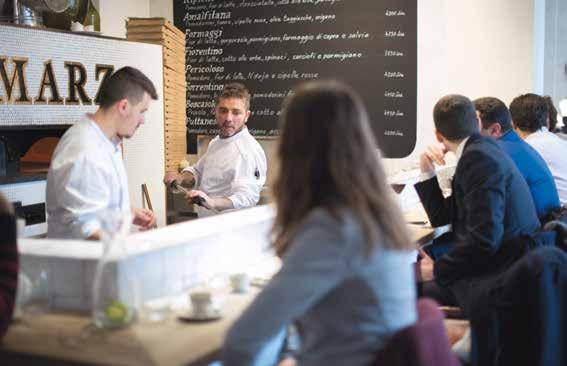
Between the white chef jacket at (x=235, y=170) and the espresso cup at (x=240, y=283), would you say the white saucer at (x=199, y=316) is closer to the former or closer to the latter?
the espresso cup at (x=240, y=283)

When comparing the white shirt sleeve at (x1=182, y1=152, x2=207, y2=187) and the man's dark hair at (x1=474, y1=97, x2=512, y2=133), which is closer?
the man's dark hair at (x1=474, y1=97, x2=512, y2=133)

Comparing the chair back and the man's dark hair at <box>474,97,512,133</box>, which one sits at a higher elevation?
the man's dark hair at <box>474,97,512,133</box>

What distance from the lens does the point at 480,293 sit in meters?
3.01

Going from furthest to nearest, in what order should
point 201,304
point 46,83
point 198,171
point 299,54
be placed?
point 299,54, point 198,171, point 46,83, point 201,304

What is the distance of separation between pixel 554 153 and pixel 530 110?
0.30 meters

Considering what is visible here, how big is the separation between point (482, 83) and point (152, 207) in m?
2.33

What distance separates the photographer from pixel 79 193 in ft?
9.23

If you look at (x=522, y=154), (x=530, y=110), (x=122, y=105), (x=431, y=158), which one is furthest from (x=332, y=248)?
(x=530, y=110)

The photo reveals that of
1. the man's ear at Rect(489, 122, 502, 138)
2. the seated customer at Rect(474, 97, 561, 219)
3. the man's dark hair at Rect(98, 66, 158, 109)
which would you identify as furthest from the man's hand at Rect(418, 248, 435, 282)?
the man's dark hair at Rect(98, 66, 158, 109)

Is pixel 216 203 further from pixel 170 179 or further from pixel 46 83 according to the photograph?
pixel 46 83

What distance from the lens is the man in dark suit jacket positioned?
309 centimetres

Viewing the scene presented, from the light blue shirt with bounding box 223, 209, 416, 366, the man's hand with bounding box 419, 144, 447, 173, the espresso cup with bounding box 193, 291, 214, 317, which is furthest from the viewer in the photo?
the man's hand with bounding box 419, 144, 447, 173

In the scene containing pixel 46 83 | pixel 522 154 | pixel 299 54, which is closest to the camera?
pixel 522 154

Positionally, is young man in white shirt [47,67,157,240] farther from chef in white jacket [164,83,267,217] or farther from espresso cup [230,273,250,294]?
chef in white jacket [164,83,267,217]
